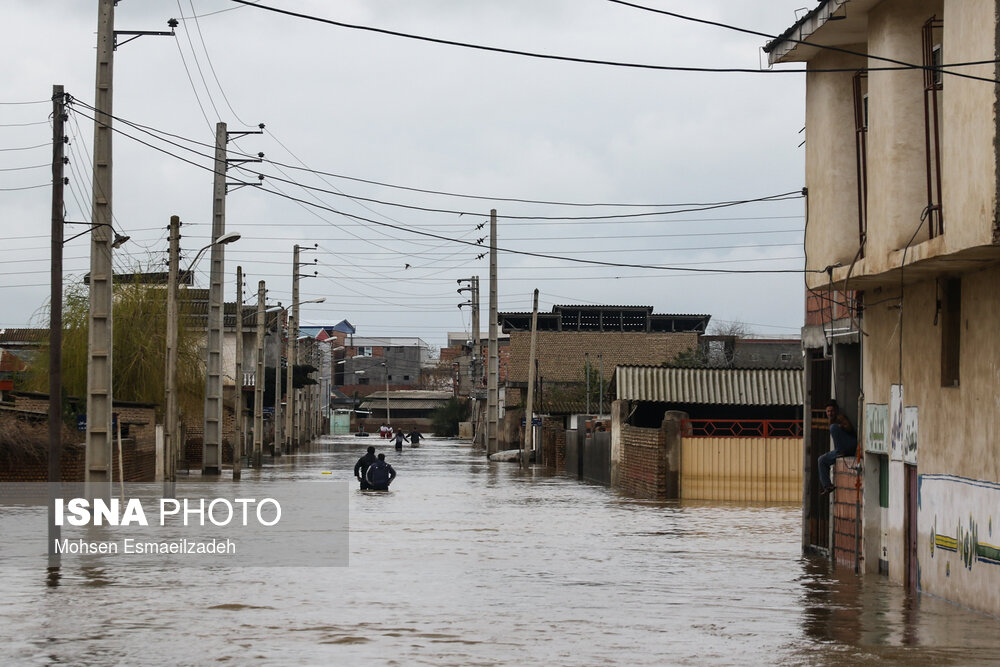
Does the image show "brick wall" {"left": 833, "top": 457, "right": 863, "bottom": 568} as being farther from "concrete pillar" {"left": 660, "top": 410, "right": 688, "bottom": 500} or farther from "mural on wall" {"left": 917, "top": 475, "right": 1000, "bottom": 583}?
"concrete pillar" {"left": 660, "top": 410, "right": 688, "bottom": 500}

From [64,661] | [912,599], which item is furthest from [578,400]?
[64,661]

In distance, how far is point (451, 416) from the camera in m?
130

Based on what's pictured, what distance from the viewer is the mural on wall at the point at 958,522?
579 inches

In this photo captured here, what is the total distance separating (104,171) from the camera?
82.8 ft

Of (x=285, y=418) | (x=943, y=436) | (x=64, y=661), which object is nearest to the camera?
(x=64, y=661)

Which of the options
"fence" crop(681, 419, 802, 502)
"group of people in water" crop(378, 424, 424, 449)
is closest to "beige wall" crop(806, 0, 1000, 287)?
"fence" crop(681, 419, 802, 502)

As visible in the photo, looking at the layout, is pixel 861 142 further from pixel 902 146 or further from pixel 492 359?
pixel 492 359

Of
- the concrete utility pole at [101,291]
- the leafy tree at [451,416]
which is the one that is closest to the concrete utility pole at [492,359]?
the concrete utility pole at [101,291]

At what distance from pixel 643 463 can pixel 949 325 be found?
2294 centimetres

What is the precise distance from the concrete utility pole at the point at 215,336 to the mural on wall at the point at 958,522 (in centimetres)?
2939

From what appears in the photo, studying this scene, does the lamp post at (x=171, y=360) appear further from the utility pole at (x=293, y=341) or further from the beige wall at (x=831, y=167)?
the utility pole at (x=293, y=341)

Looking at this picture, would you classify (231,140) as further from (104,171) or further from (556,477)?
(104,171)

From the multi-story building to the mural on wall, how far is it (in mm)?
31

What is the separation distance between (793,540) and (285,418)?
67387 millimetres
